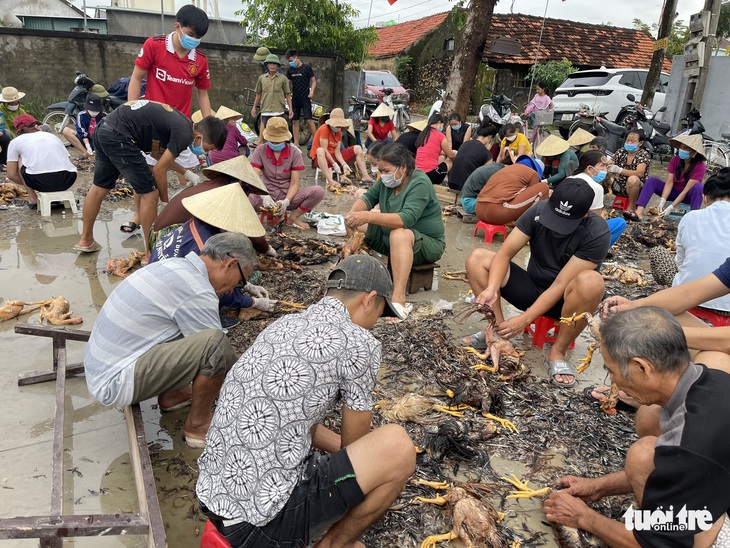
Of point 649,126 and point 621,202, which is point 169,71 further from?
point 649,126

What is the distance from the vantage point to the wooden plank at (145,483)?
5.88 ft

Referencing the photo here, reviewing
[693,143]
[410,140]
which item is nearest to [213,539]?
[410,140]

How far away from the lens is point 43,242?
207 inches

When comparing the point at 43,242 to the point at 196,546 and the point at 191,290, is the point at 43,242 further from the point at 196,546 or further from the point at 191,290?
the point at 196,546

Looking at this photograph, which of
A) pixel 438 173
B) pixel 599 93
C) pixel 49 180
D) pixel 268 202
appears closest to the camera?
pixel 268 202

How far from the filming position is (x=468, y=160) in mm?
6961

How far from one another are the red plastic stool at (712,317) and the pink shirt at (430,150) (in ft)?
16.0

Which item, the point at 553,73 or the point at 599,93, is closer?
the point at 599,93

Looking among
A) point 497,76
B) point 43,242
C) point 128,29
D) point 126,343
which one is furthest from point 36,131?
point 497,76

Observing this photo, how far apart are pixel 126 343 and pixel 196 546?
3.12 feet

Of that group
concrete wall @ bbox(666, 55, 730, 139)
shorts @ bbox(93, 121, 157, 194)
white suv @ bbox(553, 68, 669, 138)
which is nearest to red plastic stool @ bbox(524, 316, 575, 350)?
shorts @ bbox(93, 121, 157, 194)

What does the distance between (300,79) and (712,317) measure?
29.1ft

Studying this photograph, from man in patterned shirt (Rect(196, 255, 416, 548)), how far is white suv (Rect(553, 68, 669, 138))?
1228 centimetres

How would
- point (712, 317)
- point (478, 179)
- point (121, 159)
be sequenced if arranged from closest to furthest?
point (712, 317) → point (121, 159) → point (478, 179)
